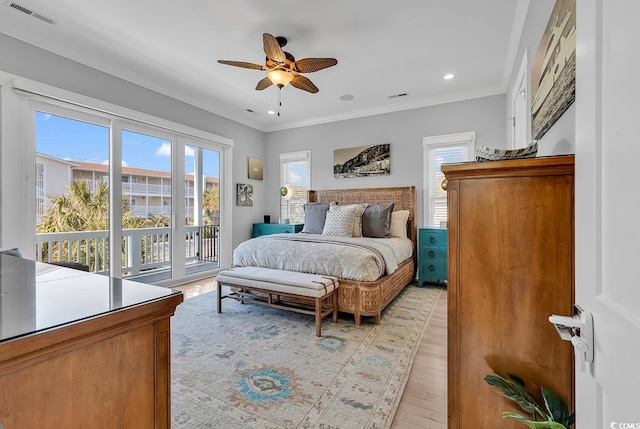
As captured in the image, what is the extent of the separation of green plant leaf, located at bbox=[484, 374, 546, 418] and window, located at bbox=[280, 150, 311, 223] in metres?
4.76

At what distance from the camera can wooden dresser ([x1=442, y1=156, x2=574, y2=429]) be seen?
3.44 ft

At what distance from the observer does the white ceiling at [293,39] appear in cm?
247

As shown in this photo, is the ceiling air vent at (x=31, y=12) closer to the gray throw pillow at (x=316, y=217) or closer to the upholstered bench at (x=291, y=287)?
the upholstered bench at (x=291, y=287)

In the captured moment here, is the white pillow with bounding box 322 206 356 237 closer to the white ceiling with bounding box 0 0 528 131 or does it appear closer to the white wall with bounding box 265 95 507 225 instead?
the white wall with bounding box 265 95 507 225

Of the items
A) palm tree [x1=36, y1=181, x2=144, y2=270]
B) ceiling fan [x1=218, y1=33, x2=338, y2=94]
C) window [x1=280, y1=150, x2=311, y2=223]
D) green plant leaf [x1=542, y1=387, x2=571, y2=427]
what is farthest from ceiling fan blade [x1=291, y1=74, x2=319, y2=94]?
green plant leaf [x1=542, y1=387, x2=571, y2=427]

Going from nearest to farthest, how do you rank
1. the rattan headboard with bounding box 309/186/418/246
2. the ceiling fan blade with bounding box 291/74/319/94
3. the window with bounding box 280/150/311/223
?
the ceiling fan blade with bounding box 291/74/319/94 → the rattan headboard with bounding box 309/186/418/246 → the window with bounding box 280/150/311/223

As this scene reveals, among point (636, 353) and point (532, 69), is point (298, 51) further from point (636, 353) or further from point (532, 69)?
point (636, 353)

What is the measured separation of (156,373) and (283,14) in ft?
9.31

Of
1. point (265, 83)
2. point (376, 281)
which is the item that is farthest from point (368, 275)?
point (265, 83)

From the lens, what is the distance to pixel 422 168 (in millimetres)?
4637

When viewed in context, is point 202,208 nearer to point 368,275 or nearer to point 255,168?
point 255,168

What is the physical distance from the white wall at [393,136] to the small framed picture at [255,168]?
0.21 meters

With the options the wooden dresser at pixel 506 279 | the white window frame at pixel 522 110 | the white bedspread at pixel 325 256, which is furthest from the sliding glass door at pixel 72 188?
the white window frame at pixel 522 110

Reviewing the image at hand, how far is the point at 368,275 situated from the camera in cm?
279
